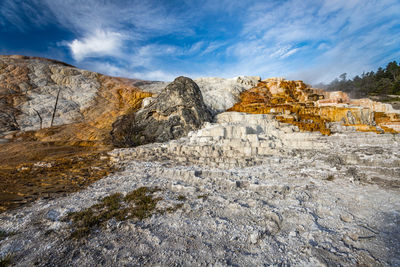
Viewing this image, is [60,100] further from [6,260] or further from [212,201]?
[212,201]

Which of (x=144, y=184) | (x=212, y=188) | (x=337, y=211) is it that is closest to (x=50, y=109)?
(x=144, y=184)

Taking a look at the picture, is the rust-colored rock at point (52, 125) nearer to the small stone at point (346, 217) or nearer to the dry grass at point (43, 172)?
the dry grass at point (43, 172)

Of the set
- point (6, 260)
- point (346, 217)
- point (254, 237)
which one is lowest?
point (346, 217)

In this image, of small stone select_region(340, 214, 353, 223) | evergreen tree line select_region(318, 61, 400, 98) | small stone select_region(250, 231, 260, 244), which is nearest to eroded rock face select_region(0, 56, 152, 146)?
small stone select_region(250, 231, 260, 244)

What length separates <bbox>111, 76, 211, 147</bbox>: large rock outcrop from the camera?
11.9 metres

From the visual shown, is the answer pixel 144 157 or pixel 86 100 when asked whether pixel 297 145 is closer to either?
pixel 144 157

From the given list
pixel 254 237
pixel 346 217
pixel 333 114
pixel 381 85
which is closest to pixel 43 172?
pixel 254 237

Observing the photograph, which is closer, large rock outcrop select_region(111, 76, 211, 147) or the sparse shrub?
the sparse shrub

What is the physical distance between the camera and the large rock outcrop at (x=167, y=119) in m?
11.9

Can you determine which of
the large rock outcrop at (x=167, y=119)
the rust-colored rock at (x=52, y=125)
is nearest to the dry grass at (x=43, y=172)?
the rust-colored rock at (x=52, y=125)

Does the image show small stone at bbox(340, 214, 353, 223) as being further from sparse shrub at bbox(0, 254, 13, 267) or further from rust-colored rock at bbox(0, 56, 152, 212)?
rust-colored rock at bbox(0, 56, 152, 212)

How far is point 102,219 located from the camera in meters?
3.13

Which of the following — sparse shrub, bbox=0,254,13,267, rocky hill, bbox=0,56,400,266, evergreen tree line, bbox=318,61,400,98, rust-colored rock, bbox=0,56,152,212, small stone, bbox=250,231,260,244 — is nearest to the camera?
sparse shrub, bbox=0,254,13,267

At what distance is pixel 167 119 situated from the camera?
12648 millimetres
